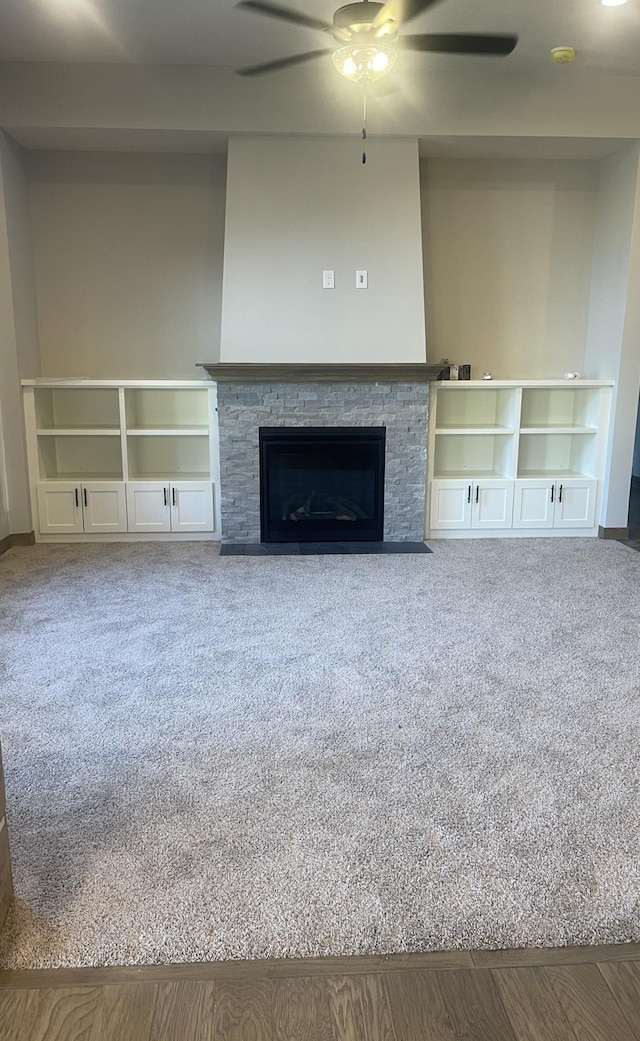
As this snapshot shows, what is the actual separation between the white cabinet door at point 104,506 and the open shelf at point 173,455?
0.41m

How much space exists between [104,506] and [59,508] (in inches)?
12.0

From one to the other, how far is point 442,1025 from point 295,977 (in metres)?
0.30

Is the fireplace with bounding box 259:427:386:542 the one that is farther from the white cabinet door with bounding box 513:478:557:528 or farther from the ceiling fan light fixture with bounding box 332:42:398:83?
the ceiling fan light fixture with bounding box 332:42:398:83

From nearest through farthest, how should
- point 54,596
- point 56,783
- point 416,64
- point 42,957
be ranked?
point 42,957, point 56,783, point 54,596, point 416,64

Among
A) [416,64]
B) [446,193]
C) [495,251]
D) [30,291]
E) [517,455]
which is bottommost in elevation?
[517,455]

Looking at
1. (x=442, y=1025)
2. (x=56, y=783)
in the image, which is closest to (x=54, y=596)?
(x=56, y=783)

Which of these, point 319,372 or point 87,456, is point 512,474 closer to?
point 319,372

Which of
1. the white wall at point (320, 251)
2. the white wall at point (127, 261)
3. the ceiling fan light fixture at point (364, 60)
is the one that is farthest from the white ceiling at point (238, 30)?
the white wall at point (127, 261)

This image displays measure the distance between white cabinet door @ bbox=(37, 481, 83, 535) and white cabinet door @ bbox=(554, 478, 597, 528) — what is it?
3.40 meters

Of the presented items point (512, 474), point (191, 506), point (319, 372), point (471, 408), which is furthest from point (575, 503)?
point (191, 506)

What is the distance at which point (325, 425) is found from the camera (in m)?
4.67

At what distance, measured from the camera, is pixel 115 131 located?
166 inches

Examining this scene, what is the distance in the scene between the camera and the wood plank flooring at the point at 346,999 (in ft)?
4.18

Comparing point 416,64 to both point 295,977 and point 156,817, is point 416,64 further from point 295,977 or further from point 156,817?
point 295,977
